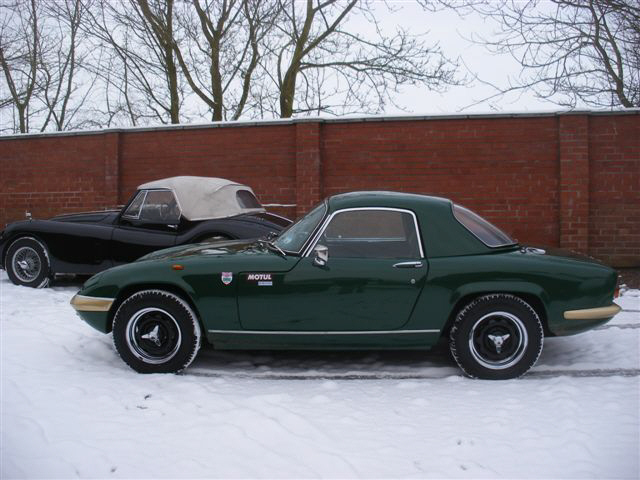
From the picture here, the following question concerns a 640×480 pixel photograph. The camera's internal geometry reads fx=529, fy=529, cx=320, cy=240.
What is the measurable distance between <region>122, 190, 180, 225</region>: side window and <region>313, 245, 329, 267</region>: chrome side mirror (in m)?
3.68

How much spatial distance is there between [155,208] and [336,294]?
419cm

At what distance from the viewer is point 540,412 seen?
10.6ft

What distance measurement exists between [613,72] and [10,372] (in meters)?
14.7

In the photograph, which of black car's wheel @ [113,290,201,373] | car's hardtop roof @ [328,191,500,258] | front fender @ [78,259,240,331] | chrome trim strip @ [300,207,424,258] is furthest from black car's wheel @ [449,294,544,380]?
black car's wheel @ [113,290,201,373]

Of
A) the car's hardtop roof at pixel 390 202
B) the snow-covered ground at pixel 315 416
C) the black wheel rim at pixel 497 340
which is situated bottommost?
the snow-covered ground at pixel 315 416

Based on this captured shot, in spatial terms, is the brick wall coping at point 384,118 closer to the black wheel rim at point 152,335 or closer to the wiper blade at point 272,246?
the wiper blade at point 272,246

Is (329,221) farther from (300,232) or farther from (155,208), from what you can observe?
(155,208)

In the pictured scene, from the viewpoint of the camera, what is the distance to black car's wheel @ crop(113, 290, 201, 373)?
12.9 ft

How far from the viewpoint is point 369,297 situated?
12.5 ft

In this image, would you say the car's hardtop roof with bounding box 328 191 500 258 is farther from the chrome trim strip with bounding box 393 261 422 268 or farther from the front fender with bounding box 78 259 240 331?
the front fender with bounding box 78 259 240 331

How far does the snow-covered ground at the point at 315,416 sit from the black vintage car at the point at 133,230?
253 cm

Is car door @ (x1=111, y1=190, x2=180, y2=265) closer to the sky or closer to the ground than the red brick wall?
closer to the ground

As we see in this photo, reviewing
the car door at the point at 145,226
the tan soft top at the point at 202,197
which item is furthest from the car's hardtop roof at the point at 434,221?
the car door at the point at 145,226

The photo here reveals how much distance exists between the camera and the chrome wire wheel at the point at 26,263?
7.44 metres
